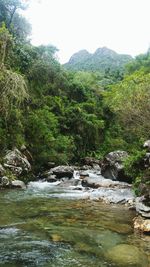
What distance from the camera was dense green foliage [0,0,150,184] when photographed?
48.5 ft

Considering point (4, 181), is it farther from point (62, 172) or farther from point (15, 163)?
point (62, 172)

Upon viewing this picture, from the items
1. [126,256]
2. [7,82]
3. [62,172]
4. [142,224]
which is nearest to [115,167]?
[62,172]

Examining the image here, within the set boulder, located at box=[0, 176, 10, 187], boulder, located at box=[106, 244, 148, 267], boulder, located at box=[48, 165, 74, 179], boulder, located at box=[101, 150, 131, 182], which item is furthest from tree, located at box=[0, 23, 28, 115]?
boulder, located at box=[48, 165, 74, 179]

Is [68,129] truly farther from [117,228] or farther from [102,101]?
[117,228]

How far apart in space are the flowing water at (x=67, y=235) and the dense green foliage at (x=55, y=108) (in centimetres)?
319

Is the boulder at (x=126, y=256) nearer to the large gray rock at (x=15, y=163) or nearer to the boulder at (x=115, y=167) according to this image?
the large gray rock at (x=15, y=163)

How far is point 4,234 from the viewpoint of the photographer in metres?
7.13

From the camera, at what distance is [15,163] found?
17.1 m

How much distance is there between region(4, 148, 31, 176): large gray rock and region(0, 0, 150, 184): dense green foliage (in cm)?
56

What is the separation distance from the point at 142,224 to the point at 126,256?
2.17 m

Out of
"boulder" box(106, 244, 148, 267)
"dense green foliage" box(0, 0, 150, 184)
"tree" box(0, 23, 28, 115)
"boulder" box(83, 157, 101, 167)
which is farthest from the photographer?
"boulder" box(83, 157, 101, 167)

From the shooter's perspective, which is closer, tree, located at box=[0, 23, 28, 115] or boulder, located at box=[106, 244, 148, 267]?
boulder, located at box=[106, 244, 148, 267]

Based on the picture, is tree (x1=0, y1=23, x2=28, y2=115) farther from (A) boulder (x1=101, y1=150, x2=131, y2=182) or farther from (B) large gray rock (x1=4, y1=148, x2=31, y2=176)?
(A) boulder (x1=101, y1=150, x2=131, y2=182)

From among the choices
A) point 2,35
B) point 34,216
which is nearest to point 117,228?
point 34,216
